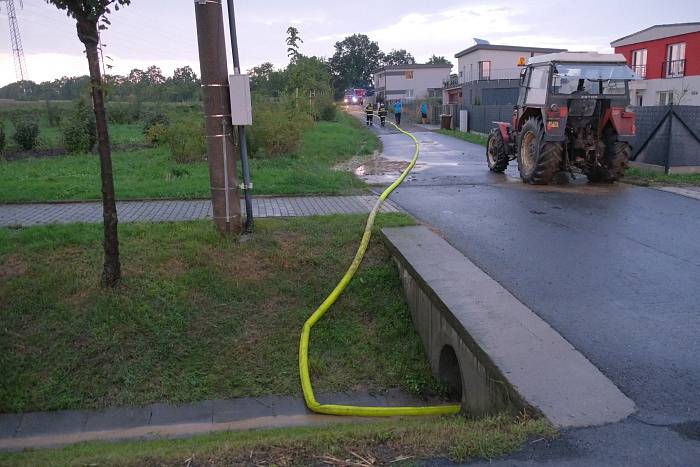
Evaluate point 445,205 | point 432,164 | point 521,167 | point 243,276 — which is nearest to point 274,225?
point 243,276

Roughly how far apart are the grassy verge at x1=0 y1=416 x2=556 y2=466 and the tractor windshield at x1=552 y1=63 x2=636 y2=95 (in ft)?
38.6

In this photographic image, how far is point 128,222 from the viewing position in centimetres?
1003

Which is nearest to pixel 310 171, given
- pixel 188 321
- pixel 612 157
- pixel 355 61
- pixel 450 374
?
pixel 612 157

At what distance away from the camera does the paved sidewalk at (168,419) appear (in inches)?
225

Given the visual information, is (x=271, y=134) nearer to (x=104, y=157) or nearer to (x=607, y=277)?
(x=104, y=157)

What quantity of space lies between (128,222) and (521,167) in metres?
9.40

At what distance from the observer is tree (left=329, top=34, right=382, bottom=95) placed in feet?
411

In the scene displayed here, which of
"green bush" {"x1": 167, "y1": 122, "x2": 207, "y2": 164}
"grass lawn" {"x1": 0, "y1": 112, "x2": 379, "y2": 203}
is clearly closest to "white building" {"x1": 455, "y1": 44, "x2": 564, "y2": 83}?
"grass lawn" {"x1": 0, "y1": 112, "x2": 379, "y2": 203}

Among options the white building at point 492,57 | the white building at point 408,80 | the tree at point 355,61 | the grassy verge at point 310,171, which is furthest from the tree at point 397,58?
the grassy verge at point 310,171

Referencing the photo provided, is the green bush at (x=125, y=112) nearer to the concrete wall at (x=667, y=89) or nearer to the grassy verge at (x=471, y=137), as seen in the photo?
the grassy verge at (x=471, y=137)

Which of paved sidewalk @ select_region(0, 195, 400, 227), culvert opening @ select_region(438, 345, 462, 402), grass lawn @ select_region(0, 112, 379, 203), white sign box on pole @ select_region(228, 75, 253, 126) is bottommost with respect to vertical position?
culvert opening @ select_region(438, 345, 462, 402)

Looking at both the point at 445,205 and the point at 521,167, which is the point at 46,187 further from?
the point at 521,167

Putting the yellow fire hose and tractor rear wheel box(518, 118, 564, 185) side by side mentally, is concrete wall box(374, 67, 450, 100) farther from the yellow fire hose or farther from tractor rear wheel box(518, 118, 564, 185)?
the yellow fire hose

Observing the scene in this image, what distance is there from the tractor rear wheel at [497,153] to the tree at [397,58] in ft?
380
